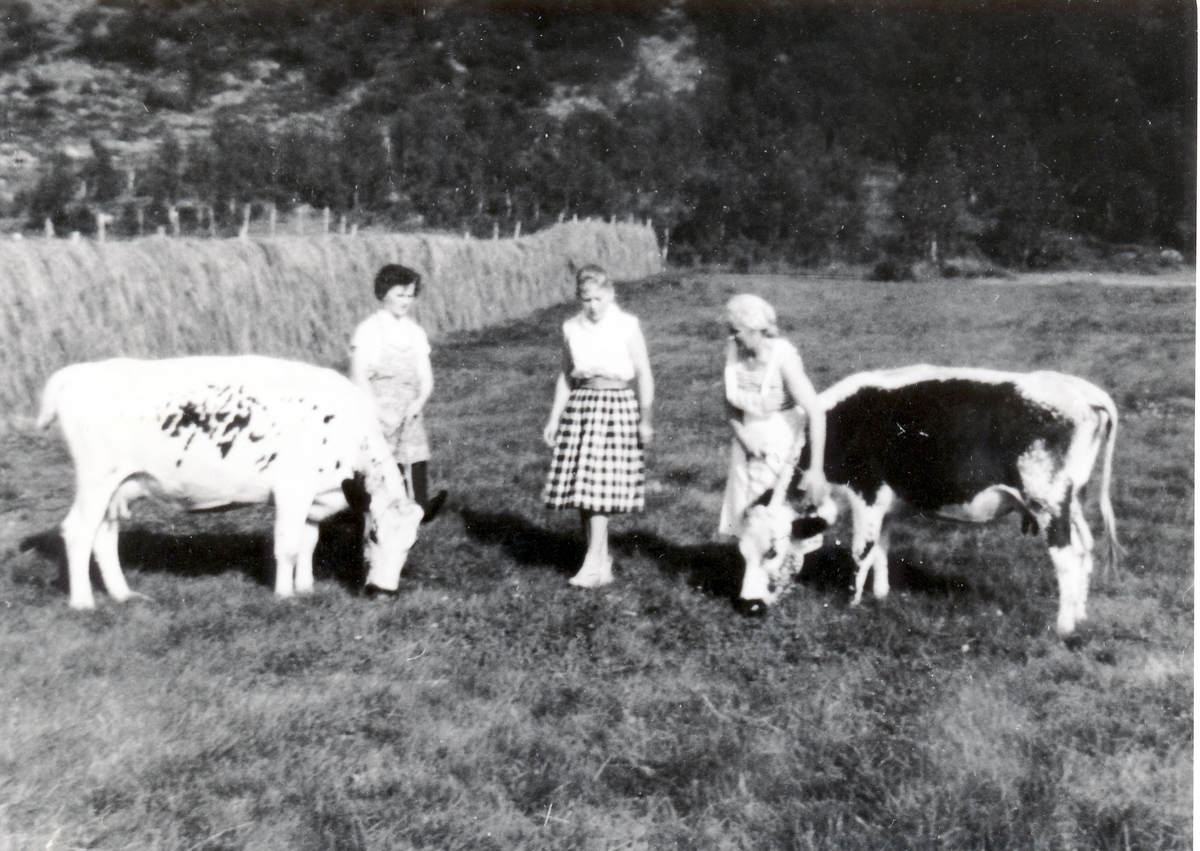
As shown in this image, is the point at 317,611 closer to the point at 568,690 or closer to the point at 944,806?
the point at 568,690

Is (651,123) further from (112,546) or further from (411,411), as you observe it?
(112,546)

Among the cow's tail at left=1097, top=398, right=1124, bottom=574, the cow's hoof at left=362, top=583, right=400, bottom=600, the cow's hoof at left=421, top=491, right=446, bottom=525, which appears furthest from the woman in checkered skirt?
the cow's tail at left=1097, top=398, right=1124, bottom=574

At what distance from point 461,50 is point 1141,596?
112 ft

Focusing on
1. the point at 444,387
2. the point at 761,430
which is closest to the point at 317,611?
the point at 761,430

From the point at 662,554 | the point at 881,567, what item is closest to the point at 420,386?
the point at 662,554

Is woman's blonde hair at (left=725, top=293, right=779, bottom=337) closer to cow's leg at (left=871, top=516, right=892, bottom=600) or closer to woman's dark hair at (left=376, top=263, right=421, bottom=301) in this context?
cow's leg at (left=871, top=516, right=892, bottom=600)

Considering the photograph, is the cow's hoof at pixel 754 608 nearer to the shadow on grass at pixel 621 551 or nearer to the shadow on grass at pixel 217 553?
the shadow on grass at pixel 621 551

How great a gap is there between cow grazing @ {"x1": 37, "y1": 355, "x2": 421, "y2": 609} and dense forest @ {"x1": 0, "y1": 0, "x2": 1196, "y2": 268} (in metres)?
17.0

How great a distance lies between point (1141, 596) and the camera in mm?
6242

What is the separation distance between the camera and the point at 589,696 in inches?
202

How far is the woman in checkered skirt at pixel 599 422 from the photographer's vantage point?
647cm

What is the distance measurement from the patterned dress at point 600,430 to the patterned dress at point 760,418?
0.73m

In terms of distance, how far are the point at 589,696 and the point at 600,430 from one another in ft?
6.47

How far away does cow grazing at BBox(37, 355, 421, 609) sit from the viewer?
618 cm
